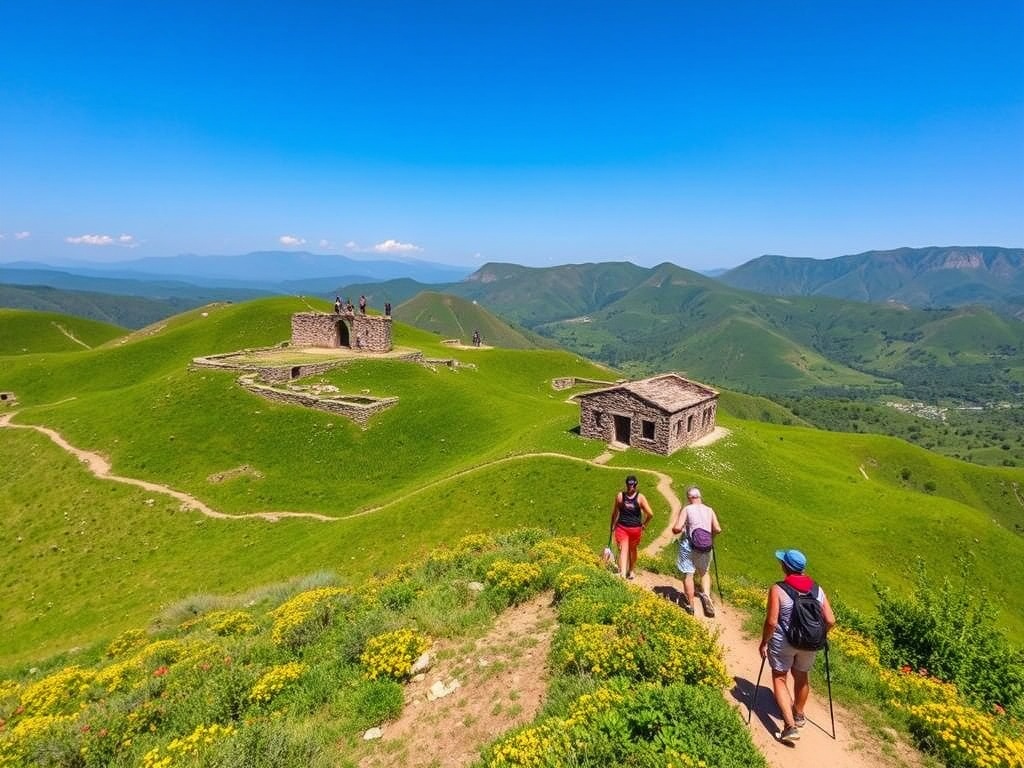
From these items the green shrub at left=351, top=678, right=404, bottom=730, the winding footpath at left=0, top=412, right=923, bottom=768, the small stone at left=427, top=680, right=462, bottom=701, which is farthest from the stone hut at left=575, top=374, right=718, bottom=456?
the green shrub at left=351, top=678, right=404, bottom=730

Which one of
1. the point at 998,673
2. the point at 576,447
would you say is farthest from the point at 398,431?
the point at 998,673

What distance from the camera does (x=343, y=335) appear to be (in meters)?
72.4

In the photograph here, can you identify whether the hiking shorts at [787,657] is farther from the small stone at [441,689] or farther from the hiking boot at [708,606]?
the small stone at [441,689]

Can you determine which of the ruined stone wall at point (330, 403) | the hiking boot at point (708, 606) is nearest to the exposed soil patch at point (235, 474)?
the ruined stone wall at point (330, 403)

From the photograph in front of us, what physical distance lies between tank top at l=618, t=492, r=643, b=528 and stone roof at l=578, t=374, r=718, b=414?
24089 millimetres

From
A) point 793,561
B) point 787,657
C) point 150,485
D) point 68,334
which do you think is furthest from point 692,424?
point 68,334

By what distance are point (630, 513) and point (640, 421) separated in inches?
995

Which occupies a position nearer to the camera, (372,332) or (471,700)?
(471,700)

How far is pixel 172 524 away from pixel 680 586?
35.4 m

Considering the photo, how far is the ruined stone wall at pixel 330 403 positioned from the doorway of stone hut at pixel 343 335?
1931 centimetres

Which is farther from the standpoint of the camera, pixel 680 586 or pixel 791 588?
pixel 680 586

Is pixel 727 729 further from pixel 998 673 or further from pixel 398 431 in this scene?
pixel 398 431

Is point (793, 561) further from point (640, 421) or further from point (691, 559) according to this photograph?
point (640, 421)

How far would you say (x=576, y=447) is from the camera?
136ft
